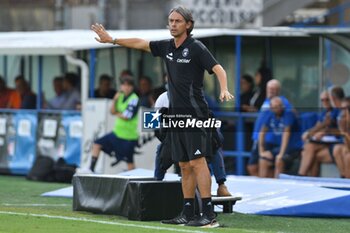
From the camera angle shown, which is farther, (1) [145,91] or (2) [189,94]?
(1) [145,91]

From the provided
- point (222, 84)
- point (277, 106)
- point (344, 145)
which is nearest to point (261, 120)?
point (277, 106)

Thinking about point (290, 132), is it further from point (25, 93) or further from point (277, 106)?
point (25, 93)

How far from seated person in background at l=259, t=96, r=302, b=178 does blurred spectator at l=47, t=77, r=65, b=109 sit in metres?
4.62

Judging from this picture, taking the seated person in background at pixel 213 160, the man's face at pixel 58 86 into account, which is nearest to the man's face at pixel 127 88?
the man's face at pixel 58 86

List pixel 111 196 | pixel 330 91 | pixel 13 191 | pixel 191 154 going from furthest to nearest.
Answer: pixel 330 91, pixel 13 191, pixel 111 196, pixel 191 154

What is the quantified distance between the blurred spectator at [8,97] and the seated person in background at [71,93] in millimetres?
998

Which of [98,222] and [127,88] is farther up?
[127,88]

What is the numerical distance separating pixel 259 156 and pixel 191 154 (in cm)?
786

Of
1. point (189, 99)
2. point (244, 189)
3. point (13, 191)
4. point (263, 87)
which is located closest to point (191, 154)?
point (189, 99)

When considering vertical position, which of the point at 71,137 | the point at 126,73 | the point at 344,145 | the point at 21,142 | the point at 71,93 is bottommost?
the point at 21,142

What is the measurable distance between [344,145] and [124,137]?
11.3ft

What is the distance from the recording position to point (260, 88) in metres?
20.7

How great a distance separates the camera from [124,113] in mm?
19500

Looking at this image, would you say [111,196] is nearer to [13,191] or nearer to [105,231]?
[105,231]
